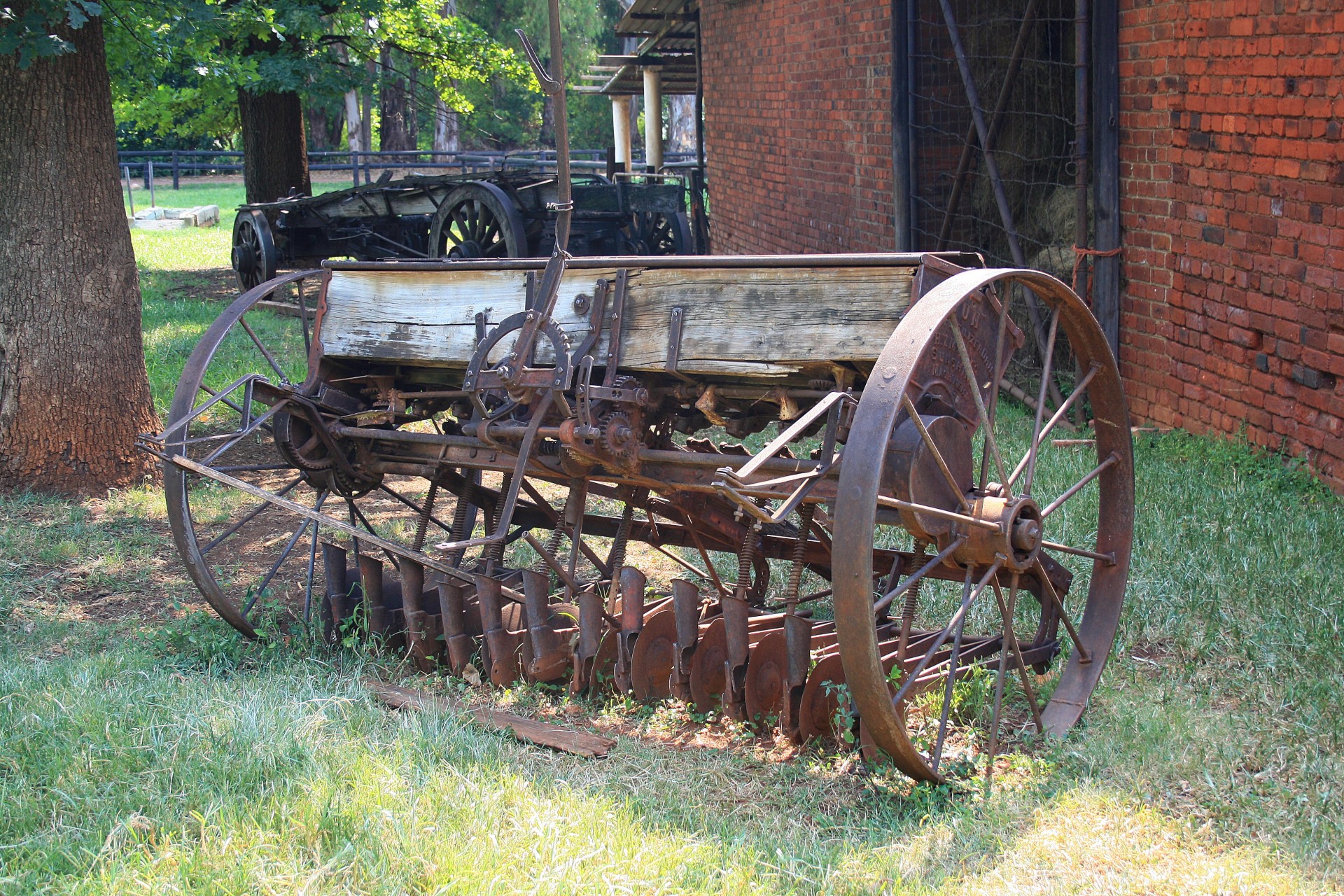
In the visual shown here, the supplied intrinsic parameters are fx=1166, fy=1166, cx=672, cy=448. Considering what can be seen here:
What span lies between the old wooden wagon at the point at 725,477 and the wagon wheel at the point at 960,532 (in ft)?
0.03

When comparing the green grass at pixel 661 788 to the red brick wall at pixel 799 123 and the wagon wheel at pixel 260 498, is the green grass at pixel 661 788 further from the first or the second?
the red brick wall at pixel 799 123

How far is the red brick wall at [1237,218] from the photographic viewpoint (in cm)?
490

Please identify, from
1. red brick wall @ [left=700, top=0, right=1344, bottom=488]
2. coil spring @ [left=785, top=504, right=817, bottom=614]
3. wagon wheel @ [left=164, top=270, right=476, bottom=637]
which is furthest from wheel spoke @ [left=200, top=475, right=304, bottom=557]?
red brick wall @ [left=700, top=0, right=1344, bottom=488]

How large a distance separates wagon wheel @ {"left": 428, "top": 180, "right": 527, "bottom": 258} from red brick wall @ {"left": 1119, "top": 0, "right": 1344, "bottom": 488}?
6.36 meters

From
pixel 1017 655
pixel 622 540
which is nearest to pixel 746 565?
pixel 622 540

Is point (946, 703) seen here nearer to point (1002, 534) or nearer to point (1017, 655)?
point (1017, 655)

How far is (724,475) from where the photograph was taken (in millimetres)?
2922

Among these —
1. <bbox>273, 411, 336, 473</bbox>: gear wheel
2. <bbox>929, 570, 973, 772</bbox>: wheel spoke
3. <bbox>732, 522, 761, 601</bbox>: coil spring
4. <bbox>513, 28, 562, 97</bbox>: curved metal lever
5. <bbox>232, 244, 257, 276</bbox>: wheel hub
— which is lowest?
<bbox>929, 570, 973, 772</bbox>: wheel spoke

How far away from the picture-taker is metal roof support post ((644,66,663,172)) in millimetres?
16781

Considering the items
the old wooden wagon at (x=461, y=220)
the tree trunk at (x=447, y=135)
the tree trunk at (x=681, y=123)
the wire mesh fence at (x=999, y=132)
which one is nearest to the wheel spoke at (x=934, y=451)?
the wire mesh fence at (x=999, y=132)

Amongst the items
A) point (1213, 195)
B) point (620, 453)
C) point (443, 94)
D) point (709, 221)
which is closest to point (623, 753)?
point (620, 453)

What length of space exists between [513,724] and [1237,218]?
413cm

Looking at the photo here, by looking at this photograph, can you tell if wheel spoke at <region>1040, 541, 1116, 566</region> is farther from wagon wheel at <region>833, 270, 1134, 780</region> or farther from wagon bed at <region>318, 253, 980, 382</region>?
wagon bed at <region>318, 253, 980, 382</region>

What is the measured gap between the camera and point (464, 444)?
433 centimetres
